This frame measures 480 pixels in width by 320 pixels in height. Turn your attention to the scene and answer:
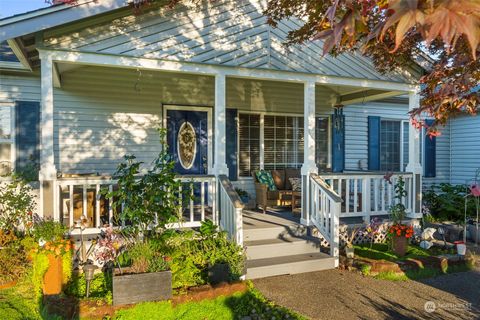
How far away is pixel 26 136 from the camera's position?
6.36 meters

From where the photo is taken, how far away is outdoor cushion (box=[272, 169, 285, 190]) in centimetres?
770

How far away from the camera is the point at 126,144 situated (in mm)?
7051

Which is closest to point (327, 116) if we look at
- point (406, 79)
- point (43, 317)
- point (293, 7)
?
point (406, 79)

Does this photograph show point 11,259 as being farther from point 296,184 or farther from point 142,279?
point 296,184

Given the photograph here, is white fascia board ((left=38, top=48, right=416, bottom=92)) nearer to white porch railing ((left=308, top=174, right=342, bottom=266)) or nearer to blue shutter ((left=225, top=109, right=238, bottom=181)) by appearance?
white porch railing ((left=308, top=174, right=342, bottom=266))

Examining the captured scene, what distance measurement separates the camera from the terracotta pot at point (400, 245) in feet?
18.3

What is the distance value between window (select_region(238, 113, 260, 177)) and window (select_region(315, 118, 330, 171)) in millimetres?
1498

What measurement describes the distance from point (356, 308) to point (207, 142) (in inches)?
180

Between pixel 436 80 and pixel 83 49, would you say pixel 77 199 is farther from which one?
pixel 436 80

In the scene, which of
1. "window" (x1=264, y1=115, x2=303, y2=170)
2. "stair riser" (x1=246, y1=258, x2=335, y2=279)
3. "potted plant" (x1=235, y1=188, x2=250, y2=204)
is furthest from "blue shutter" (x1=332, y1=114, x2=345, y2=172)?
"stair riser" (x1=246, y1=258, x2=335, y2=279)

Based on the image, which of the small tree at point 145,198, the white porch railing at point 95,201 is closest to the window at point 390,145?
the white porch railing at point 95,201

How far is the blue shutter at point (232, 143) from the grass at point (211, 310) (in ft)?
12.7

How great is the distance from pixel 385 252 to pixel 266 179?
261 centimetres

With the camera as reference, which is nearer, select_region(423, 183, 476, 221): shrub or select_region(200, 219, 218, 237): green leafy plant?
select_region(200, 219, 218, 237): green leafy plant
